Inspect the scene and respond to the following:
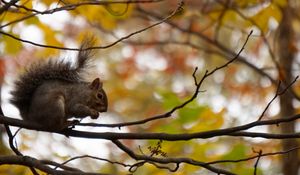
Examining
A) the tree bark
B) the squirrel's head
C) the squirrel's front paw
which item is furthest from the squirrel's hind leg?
the tree bark

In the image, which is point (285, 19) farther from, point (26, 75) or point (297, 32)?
point (297, 32)

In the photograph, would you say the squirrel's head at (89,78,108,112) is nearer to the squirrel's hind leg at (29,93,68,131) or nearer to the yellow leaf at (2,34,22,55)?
the squirrel's hind leg at (29,93,68,131)

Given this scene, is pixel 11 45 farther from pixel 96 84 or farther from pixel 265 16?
pixel 265 16

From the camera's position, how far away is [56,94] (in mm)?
3008

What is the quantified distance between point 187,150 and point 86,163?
4.06 m

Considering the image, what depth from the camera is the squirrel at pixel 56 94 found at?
2.89 meters

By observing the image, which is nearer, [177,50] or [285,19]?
[285,19]

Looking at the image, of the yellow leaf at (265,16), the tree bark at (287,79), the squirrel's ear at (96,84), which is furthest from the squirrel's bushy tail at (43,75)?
the tree bark at (287,79)

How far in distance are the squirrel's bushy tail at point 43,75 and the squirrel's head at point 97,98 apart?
4.3 inches

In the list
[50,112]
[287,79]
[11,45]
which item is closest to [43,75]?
[50,112]

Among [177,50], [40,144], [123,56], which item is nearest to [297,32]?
[177,50]

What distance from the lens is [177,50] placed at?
9344 millimetres

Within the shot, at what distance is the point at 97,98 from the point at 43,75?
380 mm

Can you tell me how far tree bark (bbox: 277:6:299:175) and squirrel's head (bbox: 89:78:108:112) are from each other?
1.56 meters
